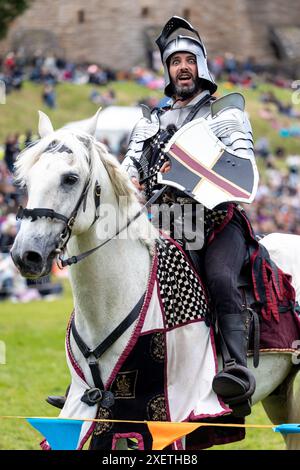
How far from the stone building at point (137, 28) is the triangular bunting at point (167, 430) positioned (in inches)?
1663

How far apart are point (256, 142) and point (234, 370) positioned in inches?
1326

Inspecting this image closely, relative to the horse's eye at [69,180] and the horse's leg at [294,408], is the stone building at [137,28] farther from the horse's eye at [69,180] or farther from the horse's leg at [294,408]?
the horse's eye at [69,180]

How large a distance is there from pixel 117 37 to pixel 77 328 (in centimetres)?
4942

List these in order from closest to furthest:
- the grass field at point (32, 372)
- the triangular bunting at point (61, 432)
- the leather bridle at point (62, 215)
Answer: the leather bridle at point (62, 215)
the triangular bunting at point (61, 432)
the grass field at point (32, 372)

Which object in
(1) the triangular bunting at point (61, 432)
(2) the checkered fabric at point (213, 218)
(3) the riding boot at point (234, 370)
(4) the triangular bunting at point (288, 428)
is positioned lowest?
(4) the triangular bunting at point (288, 428)

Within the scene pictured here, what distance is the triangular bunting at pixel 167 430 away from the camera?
5.40 meters

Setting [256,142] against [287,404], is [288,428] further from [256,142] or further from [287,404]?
[256,142]

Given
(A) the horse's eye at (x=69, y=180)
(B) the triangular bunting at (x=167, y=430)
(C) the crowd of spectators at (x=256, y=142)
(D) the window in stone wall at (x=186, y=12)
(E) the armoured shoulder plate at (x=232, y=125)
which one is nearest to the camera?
(A) the horse's eye at (x=69, y=180)

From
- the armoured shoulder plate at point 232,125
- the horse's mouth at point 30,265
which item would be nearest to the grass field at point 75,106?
the armoured shoulder plate at point 232,125

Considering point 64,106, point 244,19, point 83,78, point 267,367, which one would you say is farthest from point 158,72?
point 267,367

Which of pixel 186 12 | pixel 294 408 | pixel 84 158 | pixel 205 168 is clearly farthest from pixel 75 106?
pixel 84 158

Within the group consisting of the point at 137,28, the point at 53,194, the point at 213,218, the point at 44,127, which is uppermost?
the point at 44,127

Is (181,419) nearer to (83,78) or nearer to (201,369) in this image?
(201,369)

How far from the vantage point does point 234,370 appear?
5648 mm
